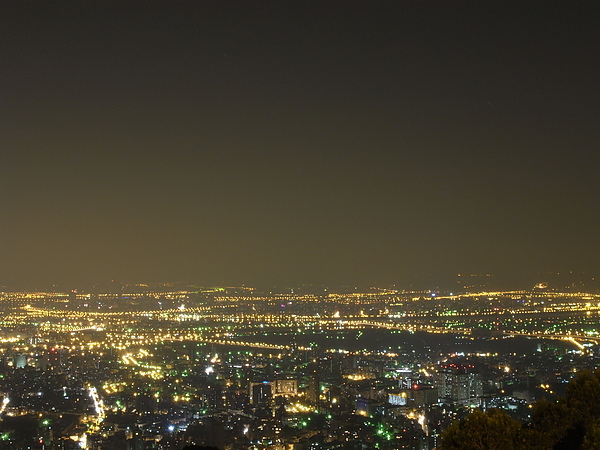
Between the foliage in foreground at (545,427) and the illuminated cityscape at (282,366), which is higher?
the foliage in foreground at (545,427)

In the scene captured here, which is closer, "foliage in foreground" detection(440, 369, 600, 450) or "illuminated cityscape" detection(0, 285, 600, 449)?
"foliage in foreground" detection(440, 369, 600, 450)

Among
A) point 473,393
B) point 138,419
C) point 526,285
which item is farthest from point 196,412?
point 526,285

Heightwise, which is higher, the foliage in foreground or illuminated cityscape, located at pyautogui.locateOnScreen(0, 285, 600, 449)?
the foliage in foreground

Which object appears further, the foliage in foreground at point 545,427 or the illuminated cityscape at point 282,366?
the illuminated cityscape at point 282,366

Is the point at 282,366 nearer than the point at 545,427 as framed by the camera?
No
